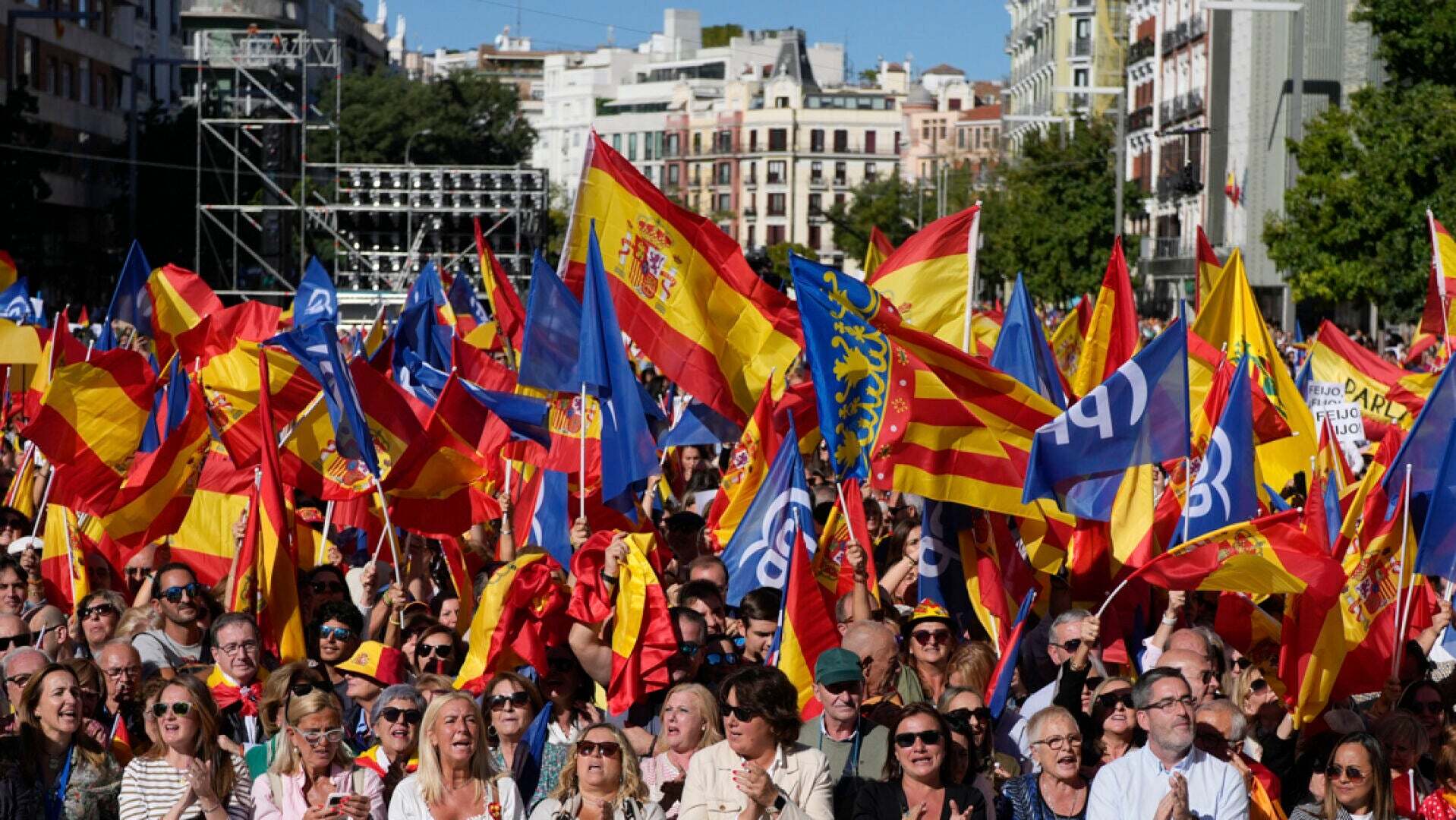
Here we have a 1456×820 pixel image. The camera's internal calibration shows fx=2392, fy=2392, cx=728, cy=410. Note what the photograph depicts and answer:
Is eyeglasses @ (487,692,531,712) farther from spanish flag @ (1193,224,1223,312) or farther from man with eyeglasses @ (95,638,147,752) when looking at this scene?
spanish flag @ (1193,224,1223,312)

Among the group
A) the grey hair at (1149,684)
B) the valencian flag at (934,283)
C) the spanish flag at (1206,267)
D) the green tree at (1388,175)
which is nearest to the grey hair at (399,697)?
the grey hair at (1149,684)

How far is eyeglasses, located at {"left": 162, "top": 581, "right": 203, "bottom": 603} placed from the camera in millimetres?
9328

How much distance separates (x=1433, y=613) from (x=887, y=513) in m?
4.01

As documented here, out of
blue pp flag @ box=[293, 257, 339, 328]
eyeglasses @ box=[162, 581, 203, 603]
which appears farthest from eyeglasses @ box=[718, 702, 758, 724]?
blue pp flag @ box=[293, 257, 339, 328]

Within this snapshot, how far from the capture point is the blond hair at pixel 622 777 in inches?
273

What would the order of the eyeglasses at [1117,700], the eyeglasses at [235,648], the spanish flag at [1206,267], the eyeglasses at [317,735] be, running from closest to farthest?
the eyeglasses at [317,735], the eyeglasses at [1117,700], the eyeglasses at [235,648], the spanish flag at [1206,267]

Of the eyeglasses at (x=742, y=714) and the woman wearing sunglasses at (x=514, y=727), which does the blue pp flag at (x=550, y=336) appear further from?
the eyeglasses at (x=742, y=714)

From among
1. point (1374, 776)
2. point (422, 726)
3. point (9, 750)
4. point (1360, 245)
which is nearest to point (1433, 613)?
point (1374, 776)

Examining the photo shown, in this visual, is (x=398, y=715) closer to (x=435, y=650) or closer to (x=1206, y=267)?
(x=435, y=650)

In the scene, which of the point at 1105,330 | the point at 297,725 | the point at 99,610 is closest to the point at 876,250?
the point at 1105,330

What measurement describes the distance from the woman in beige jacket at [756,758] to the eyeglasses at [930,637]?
175cm

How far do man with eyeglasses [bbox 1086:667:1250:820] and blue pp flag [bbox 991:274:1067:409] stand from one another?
16.1ft

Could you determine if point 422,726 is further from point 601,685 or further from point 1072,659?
point 1072,659

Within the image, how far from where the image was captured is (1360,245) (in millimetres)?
37312
